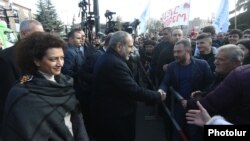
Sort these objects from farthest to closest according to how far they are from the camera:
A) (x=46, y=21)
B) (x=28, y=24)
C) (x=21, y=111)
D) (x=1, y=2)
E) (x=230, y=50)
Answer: (x=46, y=21), (x=1, y=2), (x=28, y=24), (x=230, y=50), (x=21, y=111)

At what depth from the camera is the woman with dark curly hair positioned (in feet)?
7.38

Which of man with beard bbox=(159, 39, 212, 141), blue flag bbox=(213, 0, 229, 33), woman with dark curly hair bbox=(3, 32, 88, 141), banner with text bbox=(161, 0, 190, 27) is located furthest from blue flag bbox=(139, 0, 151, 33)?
woman with dark curly hair bbox=(3, 32, 88, 141)

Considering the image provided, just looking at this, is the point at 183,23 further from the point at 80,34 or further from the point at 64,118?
the point at 64,118

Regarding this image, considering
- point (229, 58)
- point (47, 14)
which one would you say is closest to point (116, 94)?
point (229, 58)

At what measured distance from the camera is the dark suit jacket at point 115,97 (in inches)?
139

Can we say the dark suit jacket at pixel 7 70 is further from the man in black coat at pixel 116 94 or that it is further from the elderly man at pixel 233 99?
the elderly man at pixel 233 99

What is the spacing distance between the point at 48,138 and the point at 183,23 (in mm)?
6315

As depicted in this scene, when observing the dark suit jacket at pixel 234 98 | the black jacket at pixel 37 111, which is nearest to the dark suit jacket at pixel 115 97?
the black jacket at pixel 37 111

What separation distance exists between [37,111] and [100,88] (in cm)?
142

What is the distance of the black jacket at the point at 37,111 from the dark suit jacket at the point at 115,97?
1058 millimetres

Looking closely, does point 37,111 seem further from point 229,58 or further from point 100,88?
point 229,58

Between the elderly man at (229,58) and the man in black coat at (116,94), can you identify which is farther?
the man in black coat at (116,94)

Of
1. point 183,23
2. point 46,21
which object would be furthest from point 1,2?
point 183,23

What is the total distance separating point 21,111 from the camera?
88.4 inches
